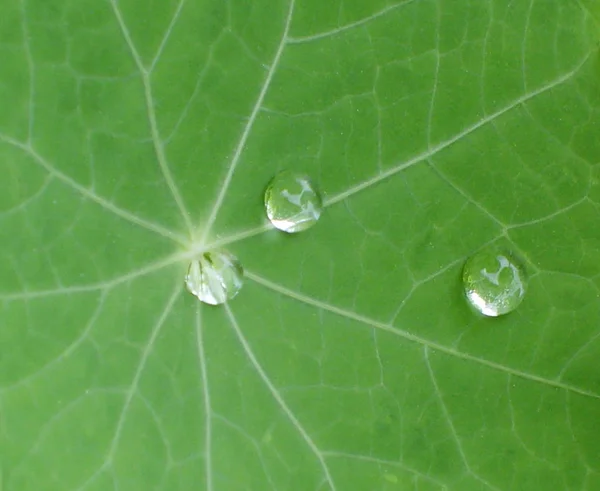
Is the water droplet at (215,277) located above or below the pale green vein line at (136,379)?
above

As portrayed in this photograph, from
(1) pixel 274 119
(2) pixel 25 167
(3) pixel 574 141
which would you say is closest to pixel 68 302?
(2) pixel 25 167

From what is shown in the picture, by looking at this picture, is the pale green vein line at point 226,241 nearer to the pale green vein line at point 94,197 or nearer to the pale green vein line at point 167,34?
the pale green vein line at point 94,197

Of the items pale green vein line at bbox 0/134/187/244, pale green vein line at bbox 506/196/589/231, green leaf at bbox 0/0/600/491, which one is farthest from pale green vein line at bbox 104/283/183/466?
pale green vein line at bbox 506/196/589/231

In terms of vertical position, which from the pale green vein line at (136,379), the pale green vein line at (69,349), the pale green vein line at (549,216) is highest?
the pale green vein line at (69,349)

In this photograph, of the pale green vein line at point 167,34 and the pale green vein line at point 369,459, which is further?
the pale green vein line at point 369,459

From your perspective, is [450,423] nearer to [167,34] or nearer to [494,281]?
[494,281]

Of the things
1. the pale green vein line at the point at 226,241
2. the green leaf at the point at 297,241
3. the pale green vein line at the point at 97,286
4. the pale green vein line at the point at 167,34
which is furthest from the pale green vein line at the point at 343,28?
the pale green vein line at the point at 97,286

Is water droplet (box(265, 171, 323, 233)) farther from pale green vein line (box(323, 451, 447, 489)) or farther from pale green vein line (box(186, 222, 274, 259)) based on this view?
pale green vein line (box(323, 451, 447, 489))

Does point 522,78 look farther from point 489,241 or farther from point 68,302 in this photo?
point 68,302
